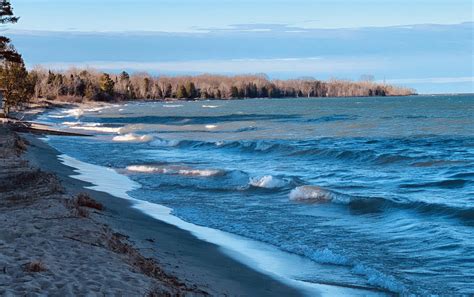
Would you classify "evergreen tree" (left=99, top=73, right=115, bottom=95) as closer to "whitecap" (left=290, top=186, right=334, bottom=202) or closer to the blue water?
the blue water

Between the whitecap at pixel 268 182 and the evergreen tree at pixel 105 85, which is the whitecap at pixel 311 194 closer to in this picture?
the whitecap at pixel 268 182

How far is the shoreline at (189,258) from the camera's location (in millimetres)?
9656

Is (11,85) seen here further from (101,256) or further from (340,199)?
(101,256)

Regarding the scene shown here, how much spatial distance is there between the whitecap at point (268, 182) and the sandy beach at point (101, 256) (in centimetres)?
627

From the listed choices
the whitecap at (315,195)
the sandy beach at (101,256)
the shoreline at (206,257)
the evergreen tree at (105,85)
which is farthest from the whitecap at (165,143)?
the evergreen tree at (105,85)

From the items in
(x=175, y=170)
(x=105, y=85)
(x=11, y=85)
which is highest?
(x=11, y=85)

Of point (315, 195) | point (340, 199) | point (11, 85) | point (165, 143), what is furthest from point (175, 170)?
point (11, 85)

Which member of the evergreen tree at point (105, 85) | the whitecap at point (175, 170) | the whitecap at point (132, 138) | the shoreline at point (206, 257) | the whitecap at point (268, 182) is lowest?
the whitecap at point (132, 138)

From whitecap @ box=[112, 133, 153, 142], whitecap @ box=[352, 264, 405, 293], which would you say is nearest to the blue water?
whitecap @ box=[352, 264, 405, 293]

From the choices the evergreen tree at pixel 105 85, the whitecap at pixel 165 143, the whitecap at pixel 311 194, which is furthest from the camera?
the evergreen tree at pixel 105 85

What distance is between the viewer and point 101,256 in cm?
956

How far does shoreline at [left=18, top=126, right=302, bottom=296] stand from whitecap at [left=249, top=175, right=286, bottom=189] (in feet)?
18.4

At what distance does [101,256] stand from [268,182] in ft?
40.2

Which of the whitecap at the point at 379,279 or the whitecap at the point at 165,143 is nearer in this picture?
the whitecap at the point at 379,279
